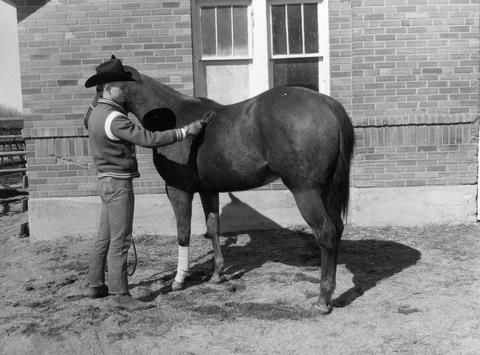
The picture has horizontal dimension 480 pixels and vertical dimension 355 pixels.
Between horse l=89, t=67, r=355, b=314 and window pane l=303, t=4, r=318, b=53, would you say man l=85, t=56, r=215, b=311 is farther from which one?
window pane l=303, t=4, r=318, b=53

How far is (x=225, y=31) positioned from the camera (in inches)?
290

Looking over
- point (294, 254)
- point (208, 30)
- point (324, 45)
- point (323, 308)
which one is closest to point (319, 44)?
point (324, 45)

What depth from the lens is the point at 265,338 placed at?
400 cm

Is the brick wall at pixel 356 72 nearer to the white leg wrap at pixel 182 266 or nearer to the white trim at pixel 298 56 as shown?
the white trim at pixel 298 56

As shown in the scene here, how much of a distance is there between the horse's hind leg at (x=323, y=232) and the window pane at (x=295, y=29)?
3558mm

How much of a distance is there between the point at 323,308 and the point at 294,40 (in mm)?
4296

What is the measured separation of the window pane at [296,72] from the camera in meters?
7.44

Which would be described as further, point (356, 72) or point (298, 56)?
point (298, 56)

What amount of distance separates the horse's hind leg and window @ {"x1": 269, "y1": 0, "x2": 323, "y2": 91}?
341 cm

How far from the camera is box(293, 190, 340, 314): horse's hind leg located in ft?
14.5

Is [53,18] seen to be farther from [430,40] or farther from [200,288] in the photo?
[430,40]

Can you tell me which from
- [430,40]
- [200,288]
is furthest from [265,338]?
[430,40]

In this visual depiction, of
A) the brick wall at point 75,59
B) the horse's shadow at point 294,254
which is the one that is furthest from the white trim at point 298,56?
the horse's shadow at point 294,254

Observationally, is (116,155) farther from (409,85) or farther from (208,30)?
(409,85)
